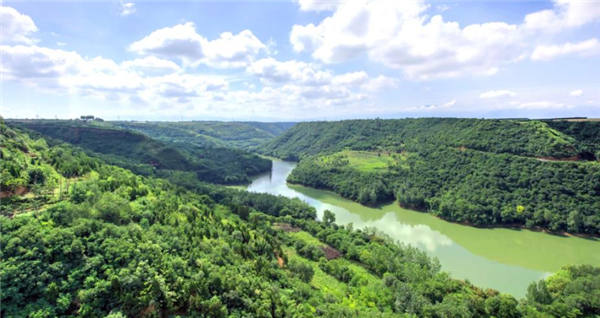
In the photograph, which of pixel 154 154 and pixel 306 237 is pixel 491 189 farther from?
pixel 154 154

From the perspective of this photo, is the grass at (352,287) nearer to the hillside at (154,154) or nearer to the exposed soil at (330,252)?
the exposed soil at (330,252)

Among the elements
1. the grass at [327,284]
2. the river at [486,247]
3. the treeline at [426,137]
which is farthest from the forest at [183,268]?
the treeline at [426,137]

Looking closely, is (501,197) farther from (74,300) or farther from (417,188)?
(74,300)

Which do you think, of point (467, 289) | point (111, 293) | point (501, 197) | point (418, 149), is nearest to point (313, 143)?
point (418, 149)

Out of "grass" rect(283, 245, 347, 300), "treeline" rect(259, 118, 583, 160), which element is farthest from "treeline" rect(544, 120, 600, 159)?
"grass" rect(283, 245, 347, 300)

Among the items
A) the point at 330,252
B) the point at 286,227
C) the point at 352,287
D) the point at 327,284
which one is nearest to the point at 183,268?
the point at 327,284

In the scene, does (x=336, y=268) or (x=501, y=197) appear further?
(x=501, y=197)
